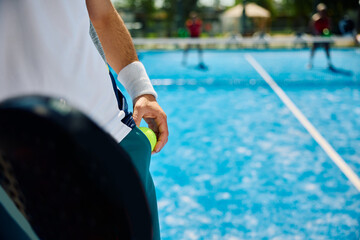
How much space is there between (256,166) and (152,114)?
323 centimetres

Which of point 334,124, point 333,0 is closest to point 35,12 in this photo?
point 334,124

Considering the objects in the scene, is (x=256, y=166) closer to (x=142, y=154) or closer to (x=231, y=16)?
(x=142, y=154)

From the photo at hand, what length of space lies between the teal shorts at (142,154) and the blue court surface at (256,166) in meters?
1.99

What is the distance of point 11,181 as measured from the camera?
0.49 meters

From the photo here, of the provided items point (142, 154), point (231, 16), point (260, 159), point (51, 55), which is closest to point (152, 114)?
point (142, 154)

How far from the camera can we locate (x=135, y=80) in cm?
147

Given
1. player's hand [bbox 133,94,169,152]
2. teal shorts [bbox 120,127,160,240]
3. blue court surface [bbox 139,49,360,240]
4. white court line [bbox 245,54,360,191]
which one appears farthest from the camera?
white court line [bbox 245,54,360,191]

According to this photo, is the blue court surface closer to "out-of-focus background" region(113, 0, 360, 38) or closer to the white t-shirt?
the white t-shirt

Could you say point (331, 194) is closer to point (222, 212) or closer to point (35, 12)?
point (222, 212)

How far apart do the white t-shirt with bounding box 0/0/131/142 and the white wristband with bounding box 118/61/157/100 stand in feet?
1.23

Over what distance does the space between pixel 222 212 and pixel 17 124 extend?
3.17 meters

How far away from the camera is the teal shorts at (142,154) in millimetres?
1052

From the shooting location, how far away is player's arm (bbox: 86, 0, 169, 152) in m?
1.42

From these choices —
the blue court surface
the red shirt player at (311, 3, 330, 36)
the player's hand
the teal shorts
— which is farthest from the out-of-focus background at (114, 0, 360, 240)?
the red shirt player at (311, 3, 330, 36)
